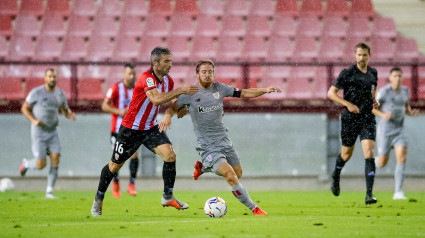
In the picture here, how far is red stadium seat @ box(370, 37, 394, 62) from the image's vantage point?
60.2 feet

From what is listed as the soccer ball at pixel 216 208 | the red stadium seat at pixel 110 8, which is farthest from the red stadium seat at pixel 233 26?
the soccer ball at pixel 216 208

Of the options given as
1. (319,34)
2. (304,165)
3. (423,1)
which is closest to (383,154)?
(304,165)

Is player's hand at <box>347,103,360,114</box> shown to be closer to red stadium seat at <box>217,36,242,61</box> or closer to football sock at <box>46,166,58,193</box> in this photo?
football sock at <box>46,166,58,193</box>

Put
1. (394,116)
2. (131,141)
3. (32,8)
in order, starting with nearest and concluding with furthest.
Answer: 1. (131,141)
2. (394,116)
3. (32,8)

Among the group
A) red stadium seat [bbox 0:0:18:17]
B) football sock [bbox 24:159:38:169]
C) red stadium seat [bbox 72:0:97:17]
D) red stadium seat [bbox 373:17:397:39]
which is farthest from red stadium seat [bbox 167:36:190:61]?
football sock [bbox 24:159:38:169]

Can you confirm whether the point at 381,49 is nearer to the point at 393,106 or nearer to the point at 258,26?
the point at 258,26

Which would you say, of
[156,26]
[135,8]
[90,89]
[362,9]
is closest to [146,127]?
[90,89]

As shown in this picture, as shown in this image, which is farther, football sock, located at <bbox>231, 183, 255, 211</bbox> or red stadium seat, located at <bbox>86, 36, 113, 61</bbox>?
red stadium seat, located at <bbox>86, 36, 113, 61</bbox>

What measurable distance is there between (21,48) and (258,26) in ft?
17.6

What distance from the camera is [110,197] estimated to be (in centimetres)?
1323

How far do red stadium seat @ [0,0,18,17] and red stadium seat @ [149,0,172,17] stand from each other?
10.5 ft

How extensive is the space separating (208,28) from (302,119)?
163 inches

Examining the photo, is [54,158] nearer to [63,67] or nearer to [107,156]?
[107,156]

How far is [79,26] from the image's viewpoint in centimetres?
1891
